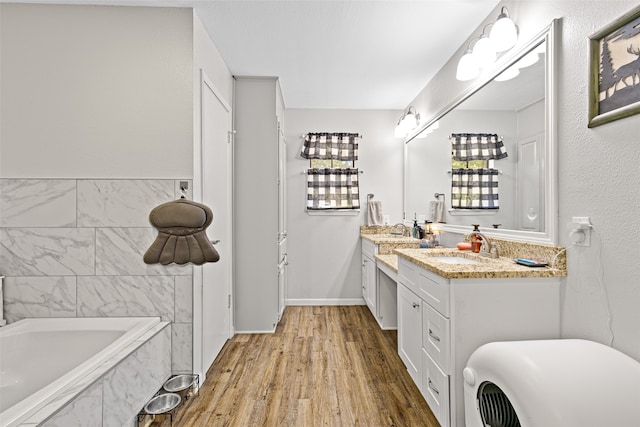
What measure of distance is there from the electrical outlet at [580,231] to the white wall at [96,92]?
2.14 metres

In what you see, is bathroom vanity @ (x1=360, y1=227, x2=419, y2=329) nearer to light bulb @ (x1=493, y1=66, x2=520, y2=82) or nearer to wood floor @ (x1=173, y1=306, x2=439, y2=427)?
wood floor @ (x1=173, y1=306, x2=439, y2=427)

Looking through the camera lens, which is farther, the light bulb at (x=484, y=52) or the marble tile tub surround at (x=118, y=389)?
the light bulb at (x=484, y=52)

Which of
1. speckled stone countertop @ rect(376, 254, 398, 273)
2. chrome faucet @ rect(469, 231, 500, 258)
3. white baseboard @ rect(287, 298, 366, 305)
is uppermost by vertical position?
chrome faucet @ rect(469, 231, 500, 258)

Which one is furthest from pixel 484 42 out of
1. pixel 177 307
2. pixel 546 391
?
pixel 177 307

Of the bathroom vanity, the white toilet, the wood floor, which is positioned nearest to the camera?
the white toilet

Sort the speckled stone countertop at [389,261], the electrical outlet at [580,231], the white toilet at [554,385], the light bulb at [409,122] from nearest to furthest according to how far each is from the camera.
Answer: the white toilet at [554,385], the electrical outlet at [580,231], the speckled stone countertop at [389,261], the light bulb at [409,122]

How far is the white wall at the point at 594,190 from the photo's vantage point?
129 centimetres

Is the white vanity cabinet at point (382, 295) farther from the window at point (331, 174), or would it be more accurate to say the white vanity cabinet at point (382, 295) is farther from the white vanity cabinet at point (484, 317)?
the white vanity cabinet at point (484, 317)

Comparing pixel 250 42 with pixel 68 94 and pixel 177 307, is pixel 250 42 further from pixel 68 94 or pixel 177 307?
pixel 177 307

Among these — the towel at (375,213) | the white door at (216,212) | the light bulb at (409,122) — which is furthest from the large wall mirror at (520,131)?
the white door at (216,212)

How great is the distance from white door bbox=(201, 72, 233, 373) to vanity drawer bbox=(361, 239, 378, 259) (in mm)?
1453

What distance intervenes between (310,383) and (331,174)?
252 centimetres

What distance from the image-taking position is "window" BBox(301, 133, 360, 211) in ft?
13.5

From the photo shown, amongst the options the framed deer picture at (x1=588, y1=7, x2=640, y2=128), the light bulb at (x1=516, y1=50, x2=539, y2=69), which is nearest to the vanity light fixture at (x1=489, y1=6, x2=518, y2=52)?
the light bulb at (x1=516, y1=50, x2=539, y2=69)
